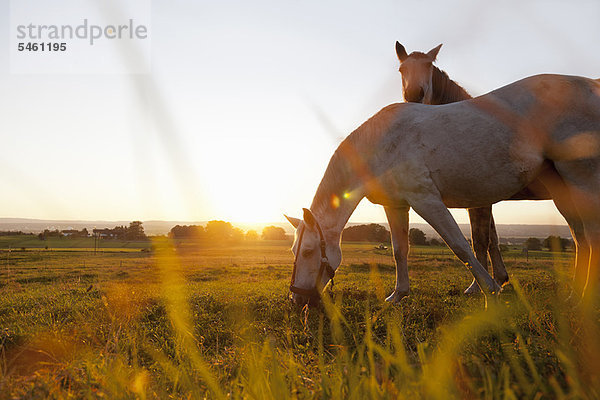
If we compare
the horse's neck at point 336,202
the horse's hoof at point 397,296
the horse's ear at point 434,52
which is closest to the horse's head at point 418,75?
the horse's ear at point 434,52

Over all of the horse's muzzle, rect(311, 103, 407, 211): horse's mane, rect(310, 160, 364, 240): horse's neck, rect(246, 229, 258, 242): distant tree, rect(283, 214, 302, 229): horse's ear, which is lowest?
rect(246, 229, 258, 242): distant tree

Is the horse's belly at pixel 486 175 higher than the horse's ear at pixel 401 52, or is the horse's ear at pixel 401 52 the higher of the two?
the horse's ear at pixel 401 52

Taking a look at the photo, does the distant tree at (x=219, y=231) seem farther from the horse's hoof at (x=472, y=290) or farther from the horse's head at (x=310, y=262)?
the horse's head at (x=310, y=262)

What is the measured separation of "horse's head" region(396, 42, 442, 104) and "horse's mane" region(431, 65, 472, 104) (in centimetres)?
15

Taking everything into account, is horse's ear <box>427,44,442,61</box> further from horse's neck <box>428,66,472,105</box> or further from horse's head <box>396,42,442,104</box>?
horse's neck <box>428,66,472,105</box>

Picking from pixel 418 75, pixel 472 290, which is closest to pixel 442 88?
pixel 418 75

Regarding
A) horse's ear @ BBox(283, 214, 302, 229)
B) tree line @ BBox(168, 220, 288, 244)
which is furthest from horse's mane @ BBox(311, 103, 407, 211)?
tree line @ BBox(168, 220, 288, 244)

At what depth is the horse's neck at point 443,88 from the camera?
675 cm

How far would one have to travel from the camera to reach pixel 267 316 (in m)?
5.00

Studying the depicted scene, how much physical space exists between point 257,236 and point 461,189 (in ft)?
385

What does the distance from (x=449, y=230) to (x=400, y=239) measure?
1607 millimetres

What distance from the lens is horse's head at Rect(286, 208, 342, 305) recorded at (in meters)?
4.95

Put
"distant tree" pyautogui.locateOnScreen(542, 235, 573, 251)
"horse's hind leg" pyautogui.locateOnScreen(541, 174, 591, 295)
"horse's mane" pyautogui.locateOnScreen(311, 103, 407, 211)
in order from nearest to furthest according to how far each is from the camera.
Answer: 1. "horse's hind leg" pyautogui.locateOnScreen(541, 174, 591, 295)
2. "horse's mane" pyautogui.locateOnScreen(311, 103, 407, 211)
3. "distant tree" pyautogui.locateOnScreen(542, 235, 573, 251)

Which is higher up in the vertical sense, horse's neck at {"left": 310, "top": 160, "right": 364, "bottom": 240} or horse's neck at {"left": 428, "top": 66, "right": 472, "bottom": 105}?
horse's neck at {"left": 428, "top": 66, "right": 472, "bottom": 105}
